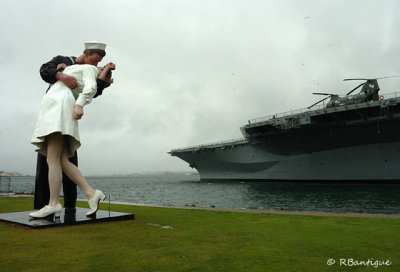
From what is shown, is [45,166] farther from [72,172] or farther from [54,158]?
[54,158]

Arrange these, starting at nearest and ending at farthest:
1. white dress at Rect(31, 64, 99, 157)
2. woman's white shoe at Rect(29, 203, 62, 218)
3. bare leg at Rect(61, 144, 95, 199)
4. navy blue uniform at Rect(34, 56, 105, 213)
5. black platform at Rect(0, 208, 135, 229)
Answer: black platform at Rect(0, 208, 135, 229)
white dress at Rect(31, 64, 99, 157)
woman's white shoe at Rect(29, 203, 62, 218)
bare leg at Rect(61, 144, 95, 199)
navy blue uniform at Rect(34, 56, 105, 213)

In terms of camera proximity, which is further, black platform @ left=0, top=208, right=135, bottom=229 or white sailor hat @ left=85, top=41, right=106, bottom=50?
white sailor hat @ left=85, top=41, right=106, bottom=50

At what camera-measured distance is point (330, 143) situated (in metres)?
32.1

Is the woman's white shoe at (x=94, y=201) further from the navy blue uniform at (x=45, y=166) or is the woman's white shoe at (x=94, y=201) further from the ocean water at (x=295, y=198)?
the ocean water at (x=295, y=198)

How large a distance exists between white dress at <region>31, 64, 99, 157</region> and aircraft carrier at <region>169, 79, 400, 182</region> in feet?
83.2

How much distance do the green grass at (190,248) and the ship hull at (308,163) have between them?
30003mm

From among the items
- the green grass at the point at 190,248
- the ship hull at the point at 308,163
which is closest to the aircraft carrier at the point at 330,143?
the ship hull at the point at 308,163

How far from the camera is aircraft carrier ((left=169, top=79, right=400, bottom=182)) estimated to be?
27.4 m

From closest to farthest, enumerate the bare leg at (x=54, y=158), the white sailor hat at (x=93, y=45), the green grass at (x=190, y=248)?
the green grass at (x=190, y=248), the bare leg at (x=54, y=158), the white sailor hat at (x=93, y=45)

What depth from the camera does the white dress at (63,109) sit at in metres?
4.53

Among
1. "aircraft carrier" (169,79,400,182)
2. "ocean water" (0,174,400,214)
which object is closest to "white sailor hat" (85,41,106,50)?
"ocean water" (0,174,400,214)

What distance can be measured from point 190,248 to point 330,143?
32090mm

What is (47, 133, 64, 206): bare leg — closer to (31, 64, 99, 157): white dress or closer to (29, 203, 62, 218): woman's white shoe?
(31, 64, 99, 157): white dress

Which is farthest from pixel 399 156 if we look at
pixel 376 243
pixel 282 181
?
pixel 376 243
